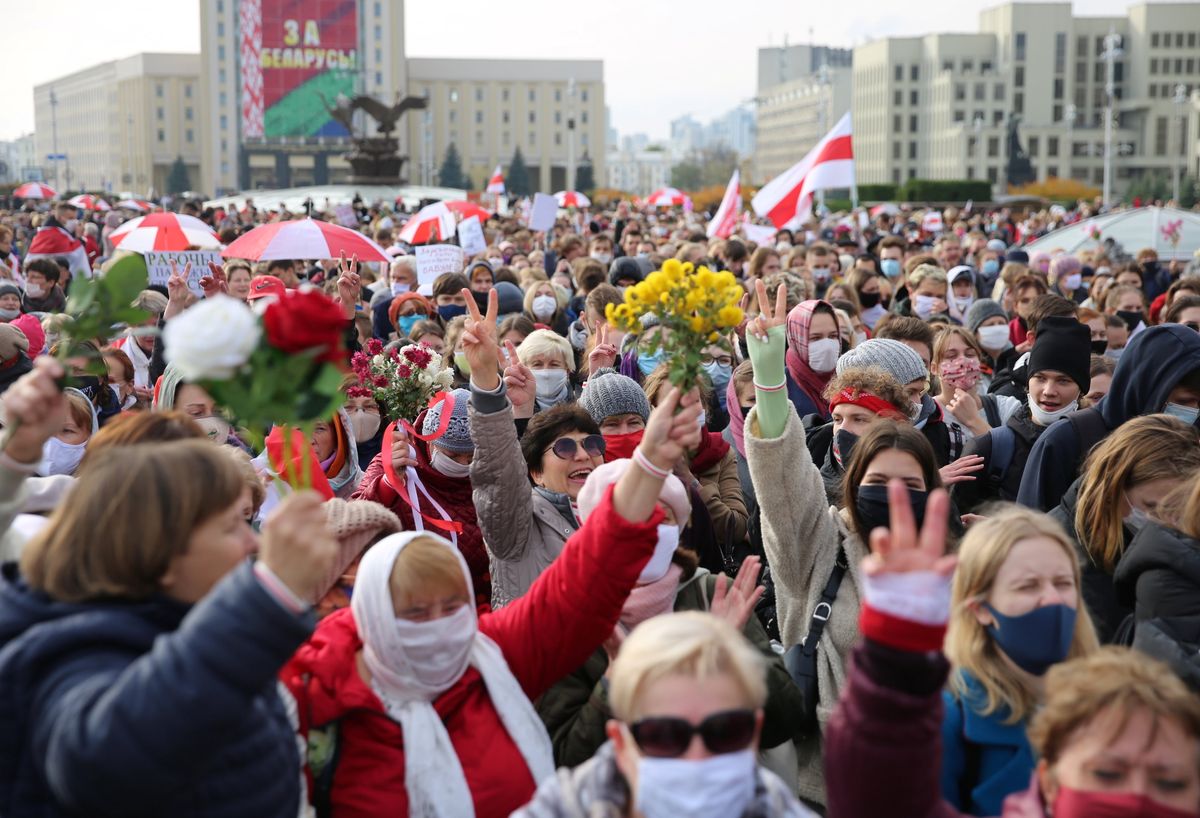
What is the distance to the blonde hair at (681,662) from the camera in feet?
8.38

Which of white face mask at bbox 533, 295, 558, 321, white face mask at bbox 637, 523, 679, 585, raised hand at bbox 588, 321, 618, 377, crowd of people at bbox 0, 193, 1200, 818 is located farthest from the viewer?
white face mask at bbox 533, 295, 558, 321

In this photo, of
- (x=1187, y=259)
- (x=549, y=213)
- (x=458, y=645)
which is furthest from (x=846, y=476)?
(x=1187, y=259)

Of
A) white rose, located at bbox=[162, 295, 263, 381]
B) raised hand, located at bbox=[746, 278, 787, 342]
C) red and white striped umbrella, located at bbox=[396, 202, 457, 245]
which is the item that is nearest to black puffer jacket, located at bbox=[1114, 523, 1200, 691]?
raised hand, located at bbox=[746, 278, 787, 342]

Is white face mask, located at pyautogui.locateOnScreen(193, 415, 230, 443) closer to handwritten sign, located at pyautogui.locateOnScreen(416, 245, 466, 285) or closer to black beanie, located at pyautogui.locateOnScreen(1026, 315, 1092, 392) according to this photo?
black beanie, located at pyautogui.locateOnScreen(1026, 315, 1092, 392)

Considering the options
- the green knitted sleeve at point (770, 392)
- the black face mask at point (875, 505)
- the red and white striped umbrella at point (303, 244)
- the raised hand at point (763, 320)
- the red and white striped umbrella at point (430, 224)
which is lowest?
the black face mask at point (875, 505)

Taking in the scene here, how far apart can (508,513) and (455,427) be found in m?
0.91

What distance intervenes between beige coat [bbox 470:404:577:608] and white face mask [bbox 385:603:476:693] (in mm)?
1308

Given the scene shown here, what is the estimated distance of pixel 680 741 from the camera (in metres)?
2.49

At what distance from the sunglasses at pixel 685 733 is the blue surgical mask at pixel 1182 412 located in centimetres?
379

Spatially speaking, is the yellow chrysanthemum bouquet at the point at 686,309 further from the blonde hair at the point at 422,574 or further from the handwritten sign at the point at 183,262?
the handwritten sign at the point at 183,262

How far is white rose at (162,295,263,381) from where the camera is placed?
2441 mm

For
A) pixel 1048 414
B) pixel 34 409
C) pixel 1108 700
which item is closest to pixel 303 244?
pixel 1048 414

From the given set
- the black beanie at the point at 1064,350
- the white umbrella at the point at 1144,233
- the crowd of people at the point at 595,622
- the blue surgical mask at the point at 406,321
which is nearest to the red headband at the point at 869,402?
the crowd of people at the point at 595,622

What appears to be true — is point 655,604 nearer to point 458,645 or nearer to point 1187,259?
point 458,645
